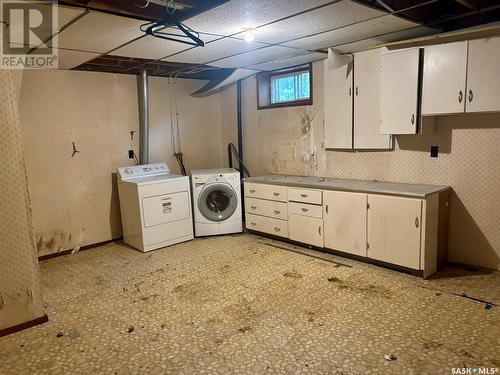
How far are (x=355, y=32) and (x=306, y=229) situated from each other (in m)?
2.16

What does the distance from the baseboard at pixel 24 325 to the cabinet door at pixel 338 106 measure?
343 centimetres

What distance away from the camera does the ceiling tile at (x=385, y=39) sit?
319 centimetres

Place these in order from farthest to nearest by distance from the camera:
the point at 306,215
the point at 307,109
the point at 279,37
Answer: the point at 307,109, the point at 306,215, the point at 279,37

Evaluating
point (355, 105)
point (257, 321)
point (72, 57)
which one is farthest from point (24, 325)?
point (355, 105)

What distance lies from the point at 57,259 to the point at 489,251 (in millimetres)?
4708

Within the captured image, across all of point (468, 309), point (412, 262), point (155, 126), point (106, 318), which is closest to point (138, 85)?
point (155, 126)

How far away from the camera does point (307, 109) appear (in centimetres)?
458

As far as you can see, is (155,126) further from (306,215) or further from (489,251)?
(489,251)

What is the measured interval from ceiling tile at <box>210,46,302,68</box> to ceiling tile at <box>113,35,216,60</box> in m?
0.73

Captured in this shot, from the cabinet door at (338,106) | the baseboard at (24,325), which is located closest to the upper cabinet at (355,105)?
the cabinet door at (338,106)

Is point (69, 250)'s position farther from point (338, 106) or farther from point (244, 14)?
point (338, 106)

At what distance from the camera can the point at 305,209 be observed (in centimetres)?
413
